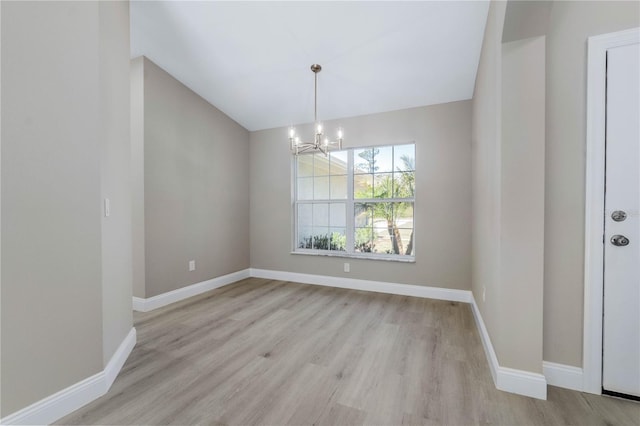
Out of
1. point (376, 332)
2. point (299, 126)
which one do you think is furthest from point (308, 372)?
point (299, 126)

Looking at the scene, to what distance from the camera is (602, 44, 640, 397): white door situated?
155 centimetres

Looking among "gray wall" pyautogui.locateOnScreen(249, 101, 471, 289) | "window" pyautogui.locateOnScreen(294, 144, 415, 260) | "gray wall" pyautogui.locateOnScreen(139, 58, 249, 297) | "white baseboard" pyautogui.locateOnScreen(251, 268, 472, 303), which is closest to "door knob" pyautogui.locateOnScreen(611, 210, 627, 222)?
"gray wall" pyautogui.locateOnScreen(249, 101, 471, 289)

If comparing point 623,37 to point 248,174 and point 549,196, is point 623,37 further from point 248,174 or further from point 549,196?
point 248,174

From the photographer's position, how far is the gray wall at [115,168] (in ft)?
5.66

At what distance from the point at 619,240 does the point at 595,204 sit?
24 centimetres

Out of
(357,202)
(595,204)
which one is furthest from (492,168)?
(357,202)

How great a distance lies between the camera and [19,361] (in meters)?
1.32

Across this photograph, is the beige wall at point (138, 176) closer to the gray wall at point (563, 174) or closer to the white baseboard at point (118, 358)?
the white baseboard at point (118, 358)

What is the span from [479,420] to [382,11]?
114 inches

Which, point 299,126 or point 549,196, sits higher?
point 299,126

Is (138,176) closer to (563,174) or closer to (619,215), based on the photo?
(563,174)

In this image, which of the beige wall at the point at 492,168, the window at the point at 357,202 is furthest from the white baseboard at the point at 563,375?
the window at the point at 357,202

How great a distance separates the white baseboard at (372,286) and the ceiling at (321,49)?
2355 millimetres

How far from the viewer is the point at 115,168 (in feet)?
6.23
